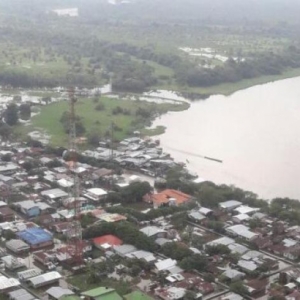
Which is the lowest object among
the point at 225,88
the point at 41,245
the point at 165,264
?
the point at 41,245

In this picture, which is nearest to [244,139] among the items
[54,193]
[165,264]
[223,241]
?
[54,193]

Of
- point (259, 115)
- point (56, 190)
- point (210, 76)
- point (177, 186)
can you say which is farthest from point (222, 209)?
point (210, 76)

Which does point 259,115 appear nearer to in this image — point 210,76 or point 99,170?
point 210,76

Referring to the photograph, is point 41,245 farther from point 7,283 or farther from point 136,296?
point 136,296

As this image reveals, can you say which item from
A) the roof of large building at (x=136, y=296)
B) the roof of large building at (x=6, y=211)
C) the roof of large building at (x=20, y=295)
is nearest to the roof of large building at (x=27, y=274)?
the roof of large building at (x=20, y=295)

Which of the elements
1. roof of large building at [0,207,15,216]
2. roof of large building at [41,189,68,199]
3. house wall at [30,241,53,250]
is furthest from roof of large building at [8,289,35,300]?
roof of large building at [41,189,68,199]

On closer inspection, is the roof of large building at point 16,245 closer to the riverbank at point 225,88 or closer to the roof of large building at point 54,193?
the roof of large building at point 54,193
